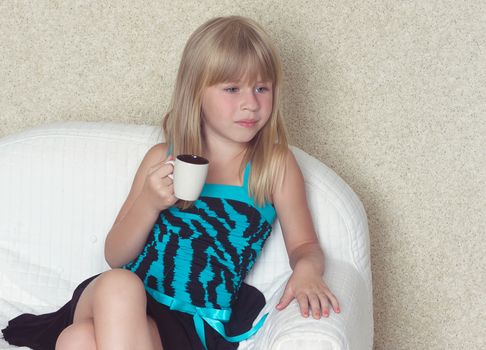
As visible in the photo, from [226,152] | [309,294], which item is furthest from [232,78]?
[309,294]

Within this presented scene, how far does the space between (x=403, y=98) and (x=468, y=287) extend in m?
0.58

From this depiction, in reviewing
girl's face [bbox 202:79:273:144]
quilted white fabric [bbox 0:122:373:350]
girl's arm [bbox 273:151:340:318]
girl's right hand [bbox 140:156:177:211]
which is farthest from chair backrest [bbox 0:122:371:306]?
girl's right hand [bbox 140:156:177:211]

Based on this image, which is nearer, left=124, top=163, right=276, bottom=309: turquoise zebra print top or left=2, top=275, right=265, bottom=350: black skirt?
left=2, top=275, right=265, bottom=350: black skirt

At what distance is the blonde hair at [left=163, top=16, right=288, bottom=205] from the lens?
59.9 inches

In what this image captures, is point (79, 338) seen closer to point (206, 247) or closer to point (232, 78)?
point (206, 247)

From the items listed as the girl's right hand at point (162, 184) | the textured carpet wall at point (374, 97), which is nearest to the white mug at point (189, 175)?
the girl's right hand at point (162, 184)

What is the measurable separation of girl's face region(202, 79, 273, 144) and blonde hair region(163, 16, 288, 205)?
0.02 meters

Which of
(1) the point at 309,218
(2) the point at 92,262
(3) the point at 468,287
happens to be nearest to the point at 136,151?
(2) the point at 92,262

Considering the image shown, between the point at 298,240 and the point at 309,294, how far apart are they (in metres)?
0.23

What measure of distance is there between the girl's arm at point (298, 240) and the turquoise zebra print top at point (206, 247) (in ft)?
0.17

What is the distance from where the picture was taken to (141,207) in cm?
153

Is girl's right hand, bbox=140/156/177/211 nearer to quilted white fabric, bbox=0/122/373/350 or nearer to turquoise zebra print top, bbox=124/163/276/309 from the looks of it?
turquoise zebra print top, bbox=124/163/276/309

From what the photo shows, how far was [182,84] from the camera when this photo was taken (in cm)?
162

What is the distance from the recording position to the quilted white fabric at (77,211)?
171 centimetres
